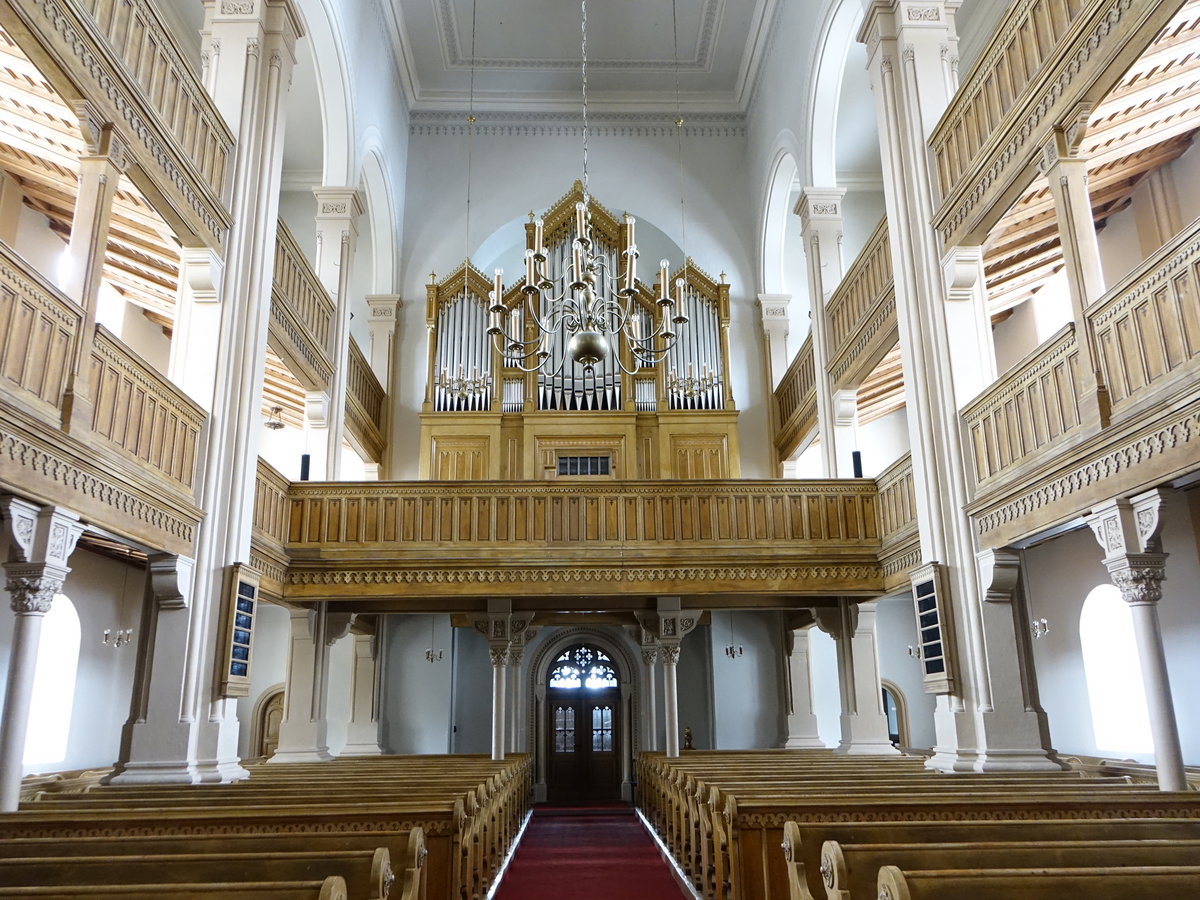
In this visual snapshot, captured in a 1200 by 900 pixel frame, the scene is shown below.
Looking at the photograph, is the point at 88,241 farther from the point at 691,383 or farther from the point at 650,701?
the point at 650,701

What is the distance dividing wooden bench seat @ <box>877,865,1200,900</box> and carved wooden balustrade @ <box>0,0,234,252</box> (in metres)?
7.32

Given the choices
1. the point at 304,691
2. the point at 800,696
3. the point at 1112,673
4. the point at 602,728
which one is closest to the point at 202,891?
the point at 304,691

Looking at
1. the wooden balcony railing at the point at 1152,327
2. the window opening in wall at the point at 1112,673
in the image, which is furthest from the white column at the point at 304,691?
the window opening in wall at the point at 1112,673

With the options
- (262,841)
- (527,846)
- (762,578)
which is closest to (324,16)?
(762,578)

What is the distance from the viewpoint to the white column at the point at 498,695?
1398 centimetres

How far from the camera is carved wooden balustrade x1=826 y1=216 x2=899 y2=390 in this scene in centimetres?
1227

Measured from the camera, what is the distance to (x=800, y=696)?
56.7ft

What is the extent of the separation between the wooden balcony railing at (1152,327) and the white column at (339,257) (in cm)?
1079

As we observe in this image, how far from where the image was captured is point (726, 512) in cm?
1248

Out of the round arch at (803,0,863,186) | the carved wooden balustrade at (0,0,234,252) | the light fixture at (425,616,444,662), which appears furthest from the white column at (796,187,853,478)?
the carved wooden balustrade at (0,0,234,252)

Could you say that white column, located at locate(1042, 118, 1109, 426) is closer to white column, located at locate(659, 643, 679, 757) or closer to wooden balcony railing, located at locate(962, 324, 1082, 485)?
wooden balcony railing, located at locate(962, 324, 1082, 485)

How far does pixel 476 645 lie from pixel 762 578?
8.95 metres

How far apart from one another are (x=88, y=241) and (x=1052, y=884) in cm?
756

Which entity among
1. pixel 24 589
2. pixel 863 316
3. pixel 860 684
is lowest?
pixel 860 684
